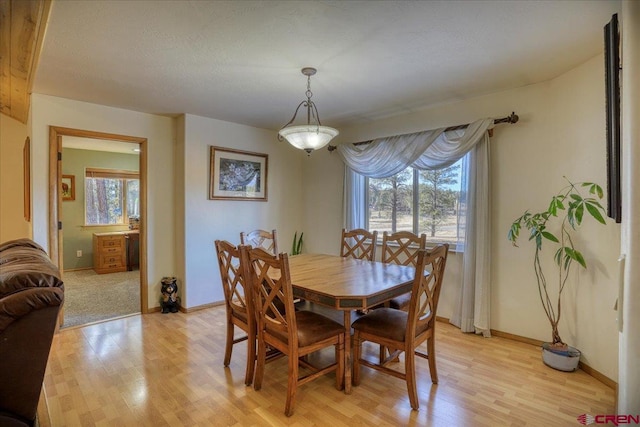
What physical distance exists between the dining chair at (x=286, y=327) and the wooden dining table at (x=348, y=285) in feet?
0.45

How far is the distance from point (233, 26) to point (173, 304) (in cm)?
317

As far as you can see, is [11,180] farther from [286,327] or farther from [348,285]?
[348,285]

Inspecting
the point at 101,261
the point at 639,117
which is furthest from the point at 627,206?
the point at 101,261

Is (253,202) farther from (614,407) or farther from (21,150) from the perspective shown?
(614,407)

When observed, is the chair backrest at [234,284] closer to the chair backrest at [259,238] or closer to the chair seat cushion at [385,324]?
the chair seat cushion at [385,324]

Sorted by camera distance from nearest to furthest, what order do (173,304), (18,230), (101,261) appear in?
(173,304)
(18,230)
(101,261)

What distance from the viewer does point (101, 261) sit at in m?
5.93

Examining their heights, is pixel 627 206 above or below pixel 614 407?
above

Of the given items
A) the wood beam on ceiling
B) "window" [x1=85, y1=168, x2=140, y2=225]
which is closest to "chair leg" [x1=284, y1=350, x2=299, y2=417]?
the wood beam on ceiling

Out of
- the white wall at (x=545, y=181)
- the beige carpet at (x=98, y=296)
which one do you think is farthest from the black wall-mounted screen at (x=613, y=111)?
the beige carpet at (x=98, y=296)

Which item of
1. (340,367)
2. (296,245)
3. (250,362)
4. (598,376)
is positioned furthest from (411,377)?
(296,245)

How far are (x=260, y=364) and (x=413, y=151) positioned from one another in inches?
103

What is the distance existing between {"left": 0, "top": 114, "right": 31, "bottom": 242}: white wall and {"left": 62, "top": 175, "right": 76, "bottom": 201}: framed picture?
73.0 inches

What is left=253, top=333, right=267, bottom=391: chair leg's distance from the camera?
7.10ft
